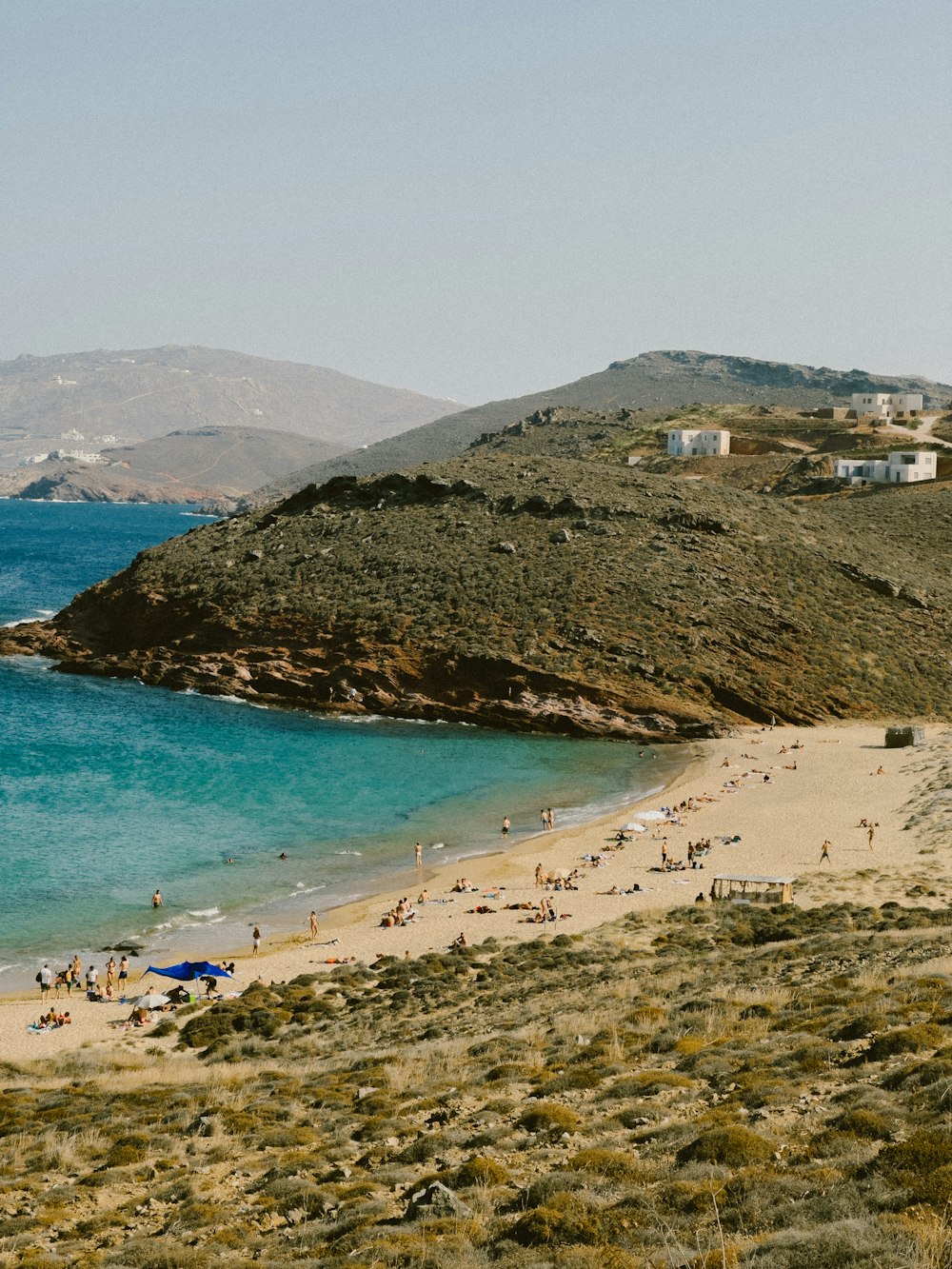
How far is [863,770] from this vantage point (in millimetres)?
49281

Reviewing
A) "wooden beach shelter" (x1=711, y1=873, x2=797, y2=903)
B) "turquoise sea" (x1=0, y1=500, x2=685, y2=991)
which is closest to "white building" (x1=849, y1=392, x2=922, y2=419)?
"turquoise sea" (x1=0, y1=500, x2=685, y2=991)

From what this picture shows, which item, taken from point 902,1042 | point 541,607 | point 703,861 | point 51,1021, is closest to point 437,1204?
point 902,1042

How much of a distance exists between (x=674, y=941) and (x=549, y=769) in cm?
2293

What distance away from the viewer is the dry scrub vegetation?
11086 millimetres

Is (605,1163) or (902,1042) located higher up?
(902,1042)

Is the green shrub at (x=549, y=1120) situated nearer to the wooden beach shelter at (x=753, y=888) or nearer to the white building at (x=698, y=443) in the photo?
the wooden beach shelter at (x=753, y=888)

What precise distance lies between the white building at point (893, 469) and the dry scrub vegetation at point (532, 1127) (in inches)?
3248

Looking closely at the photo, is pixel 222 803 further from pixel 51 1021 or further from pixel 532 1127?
pixel 532 1127

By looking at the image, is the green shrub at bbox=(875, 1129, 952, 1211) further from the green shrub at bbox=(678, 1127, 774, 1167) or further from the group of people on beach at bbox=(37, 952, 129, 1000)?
the group of people on beach at bbox=(37, 952, 129, 1000)

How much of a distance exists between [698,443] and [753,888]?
10089 centimetres

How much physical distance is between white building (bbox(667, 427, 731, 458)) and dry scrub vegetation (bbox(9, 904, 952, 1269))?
10621 cm

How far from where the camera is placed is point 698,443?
12950cm

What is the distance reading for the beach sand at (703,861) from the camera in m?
30.3

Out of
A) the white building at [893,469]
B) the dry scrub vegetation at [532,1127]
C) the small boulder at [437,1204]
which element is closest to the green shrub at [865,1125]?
the dry scrub vegetation at [532,1127]
